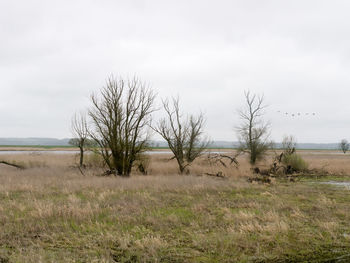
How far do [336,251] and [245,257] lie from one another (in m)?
1.88

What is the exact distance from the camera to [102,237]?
231 inches

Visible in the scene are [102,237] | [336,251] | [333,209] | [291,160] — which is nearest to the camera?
[336,251]

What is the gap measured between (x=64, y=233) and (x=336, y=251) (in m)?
5.88

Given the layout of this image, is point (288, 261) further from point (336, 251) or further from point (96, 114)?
point (96, 114)

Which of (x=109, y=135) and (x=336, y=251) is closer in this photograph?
(x=336, y=251)

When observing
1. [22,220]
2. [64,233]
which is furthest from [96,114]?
[64,233]

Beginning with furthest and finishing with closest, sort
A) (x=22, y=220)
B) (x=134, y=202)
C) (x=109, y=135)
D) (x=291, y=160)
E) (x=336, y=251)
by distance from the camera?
(x=291, y=160) < (x=109, y=135) < (x=134, y=202) < (x=22, y=220) < (x=336, y=251)

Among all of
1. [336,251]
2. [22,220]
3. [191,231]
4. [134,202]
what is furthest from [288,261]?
[22,220]

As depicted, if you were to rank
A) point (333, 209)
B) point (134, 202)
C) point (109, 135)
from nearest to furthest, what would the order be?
→ point (333, 209), point (134, 202), point (109, 135)

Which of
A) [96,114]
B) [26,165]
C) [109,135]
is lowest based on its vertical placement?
[26,165]

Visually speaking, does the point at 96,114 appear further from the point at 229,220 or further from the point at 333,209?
the point at 333,209

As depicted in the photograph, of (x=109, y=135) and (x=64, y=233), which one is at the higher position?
(x=109, y=135)

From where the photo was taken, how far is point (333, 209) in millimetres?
8828

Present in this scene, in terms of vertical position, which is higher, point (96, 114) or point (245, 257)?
point (96, 114)
